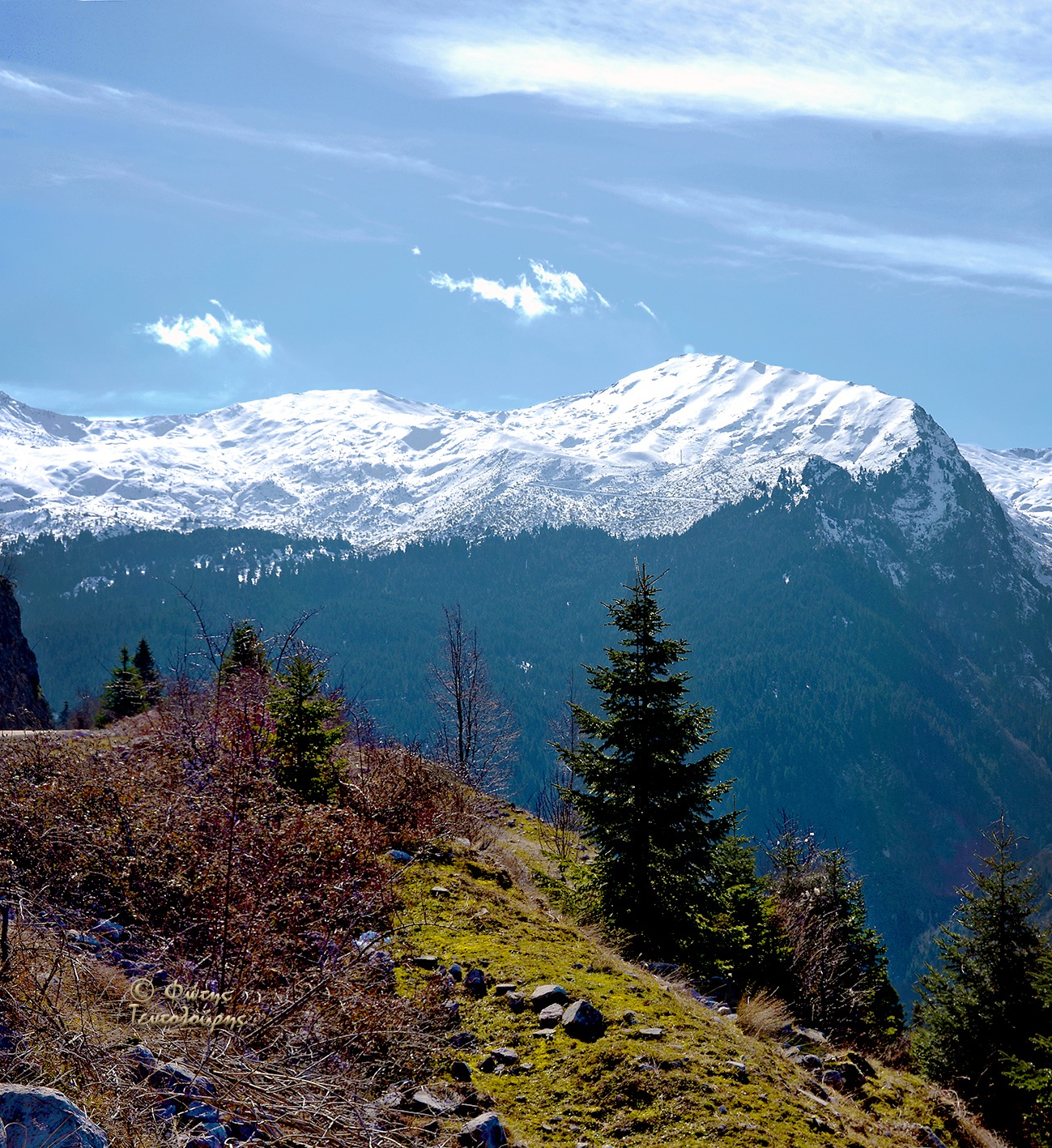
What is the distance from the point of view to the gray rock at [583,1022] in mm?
8508

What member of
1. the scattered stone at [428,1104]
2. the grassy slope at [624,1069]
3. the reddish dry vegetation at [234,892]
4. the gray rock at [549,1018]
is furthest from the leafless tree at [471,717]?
the scattered stone at [428,1104]

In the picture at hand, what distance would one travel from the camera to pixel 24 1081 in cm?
519

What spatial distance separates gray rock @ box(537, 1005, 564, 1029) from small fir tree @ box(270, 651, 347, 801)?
255 inches

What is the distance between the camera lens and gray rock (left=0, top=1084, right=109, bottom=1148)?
13.5ft

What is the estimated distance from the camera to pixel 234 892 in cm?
840

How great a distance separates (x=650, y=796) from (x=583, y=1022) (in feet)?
26.4

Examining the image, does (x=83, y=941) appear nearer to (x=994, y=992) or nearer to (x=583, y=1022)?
(x=583, y=1022)

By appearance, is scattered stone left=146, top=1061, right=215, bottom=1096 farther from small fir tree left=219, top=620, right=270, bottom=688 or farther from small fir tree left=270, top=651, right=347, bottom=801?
small fir tree left=270, top=651, right=347, bottom=801

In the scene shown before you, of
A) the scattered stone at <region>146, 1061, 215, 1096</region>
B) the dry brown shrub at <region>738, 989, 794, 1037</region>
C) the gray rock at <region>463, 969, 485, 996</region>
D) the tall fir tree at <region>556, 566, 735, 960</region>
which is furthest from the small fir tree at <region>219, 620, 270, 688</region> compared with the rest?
the dry brown shrub at <region>738, 989, 794, 1037</region>

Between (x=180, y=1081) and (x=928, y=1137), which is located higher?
(x=180, y=1081)

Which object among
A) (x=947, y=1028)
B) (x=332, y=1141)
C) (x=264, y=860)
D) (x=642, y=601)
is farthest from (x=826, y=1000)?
(x=332, y=1141)

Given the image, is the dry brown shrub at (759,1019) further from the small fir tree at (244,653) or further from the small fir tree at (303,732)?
the small fir tree at (244,653)

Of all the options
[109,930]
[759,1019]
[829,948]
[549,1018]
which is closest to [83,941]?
[109,930]

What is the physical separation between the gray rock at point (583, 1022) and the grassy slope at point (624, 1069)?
0.34 ft
